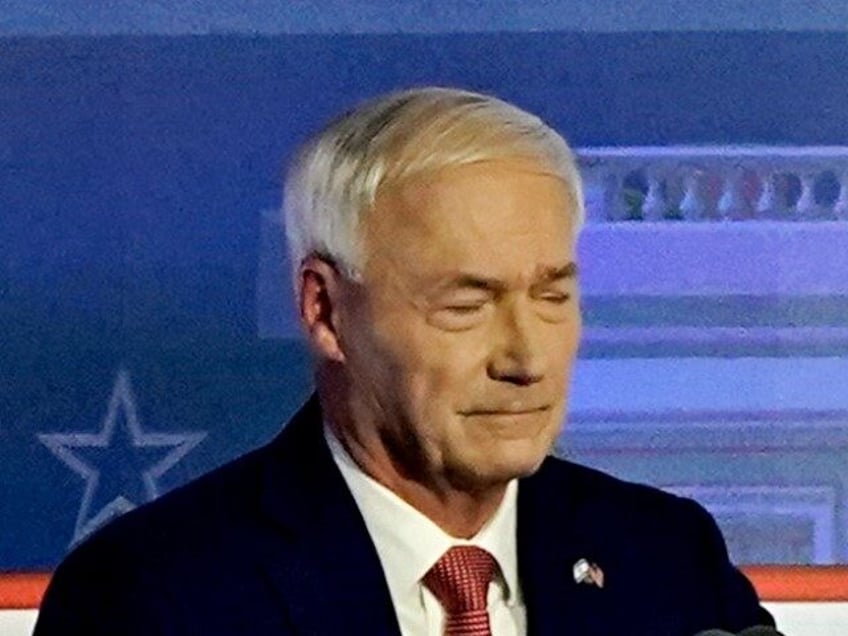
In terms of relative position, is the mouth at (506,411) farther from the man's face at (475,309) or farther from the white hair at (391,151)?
the white hair at (391,151)

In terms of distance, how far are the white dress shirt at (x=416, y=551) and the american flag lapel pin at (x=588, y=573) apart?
5 centimetres

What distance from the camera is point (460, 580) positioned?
4.33 ft

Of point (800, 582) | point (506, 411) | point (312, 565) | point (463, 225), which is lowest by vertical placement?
point (800, 582)

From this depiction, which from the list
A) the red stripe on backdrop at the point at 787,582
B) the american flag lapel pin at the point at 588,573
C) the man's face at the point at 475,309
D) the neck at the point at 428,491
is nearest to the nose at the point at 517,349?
the man's face at the point at 475,309

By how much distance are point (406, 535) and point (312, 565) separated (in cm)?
7

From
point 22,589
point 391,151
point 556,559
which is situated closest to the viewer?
point 391,151

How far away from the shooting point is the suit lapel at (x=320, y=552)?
1.30 metres

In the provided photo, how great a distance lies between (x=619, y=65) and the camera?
1.77 meters

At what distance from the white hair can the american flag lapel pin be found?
0.29 meters

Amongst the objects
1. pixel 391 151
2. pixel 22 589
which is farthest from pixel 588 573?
pixel 22 589

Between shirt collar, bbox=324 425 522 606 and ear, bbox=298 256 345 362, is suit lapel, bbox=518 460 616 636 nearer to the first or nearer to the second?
shirt collar, bbox=324 425 522 606

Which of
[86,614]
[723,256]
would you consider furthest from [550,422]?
[723,256]

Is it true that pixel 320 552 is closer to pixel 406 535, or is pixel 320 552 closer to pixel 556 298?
pixel 406 535

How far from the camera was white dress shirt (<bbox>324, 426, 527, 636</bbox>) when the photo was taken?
52.2 inches
